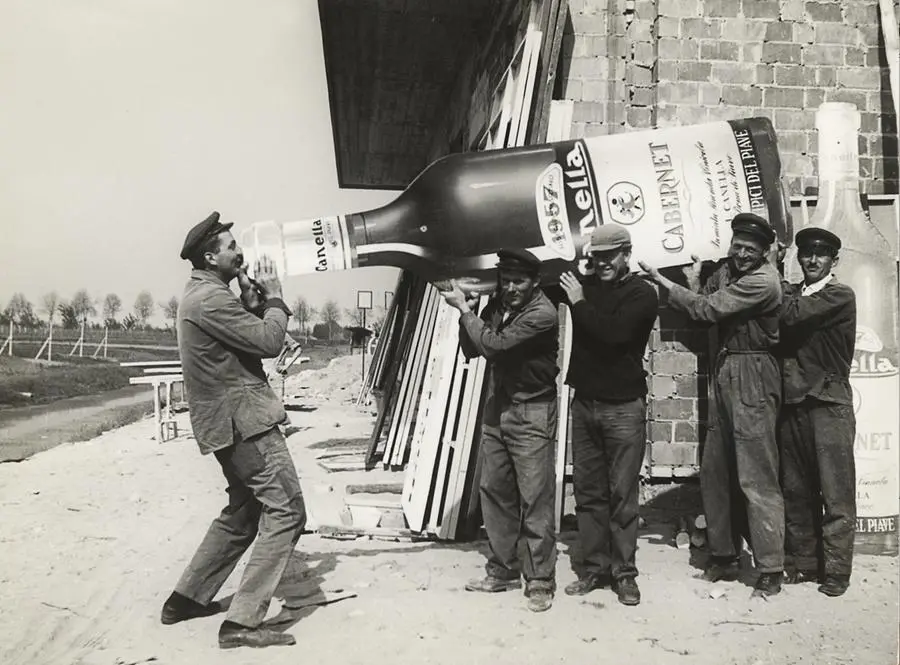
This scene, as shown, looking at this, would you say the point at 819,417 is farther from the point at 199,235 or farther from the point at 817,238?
the point at 199,235

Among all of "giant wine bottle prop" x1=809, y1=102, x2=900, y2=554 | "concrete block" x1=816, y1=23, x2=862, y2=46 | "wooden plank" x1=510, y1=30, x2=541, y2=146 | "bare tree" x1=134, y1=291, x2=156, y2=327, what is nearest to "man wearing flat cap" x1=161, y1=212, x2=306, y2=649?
"wooden plank" x1=510, y1=30, x2=541, y2=146

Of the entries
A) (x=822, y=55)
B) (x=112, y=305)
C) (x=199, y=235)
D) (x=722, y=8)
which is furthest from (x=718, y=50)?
(x=112, y=305)

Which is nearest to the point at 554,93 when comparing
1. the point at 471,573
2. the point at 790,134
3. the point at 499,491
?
the point at 790,134

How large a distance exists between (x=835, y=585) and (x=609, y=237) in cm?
190

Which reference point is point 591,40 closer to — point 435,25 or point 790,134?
point 790,134

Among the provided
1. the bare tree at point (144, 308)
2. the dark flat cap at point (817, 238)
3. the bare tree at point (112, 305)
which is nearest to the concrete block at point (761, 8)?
the dark flat cap at point (817, 238)

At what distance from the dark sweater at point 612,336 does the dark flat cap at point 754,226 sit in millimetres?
442

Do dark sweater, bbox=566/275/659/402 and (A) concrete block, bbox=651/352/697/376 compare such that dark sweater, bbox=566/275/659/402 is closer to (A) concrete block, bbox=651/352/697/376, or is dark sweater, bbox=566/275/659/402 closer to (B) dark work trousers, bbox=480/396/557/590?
(B) dark work trousers, bbox=480/396/557/590

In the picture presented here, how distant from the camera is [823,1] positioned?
4.66 meters

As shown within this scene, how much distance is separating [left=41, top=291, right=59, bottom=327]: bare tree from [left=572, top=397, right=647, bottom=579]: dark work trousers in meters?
2.53

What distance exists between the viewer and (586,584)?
10.9 feet

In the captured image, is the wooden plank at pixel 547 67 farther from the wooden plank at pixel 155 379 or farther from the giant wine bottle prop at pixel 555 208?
the wooden plank at pixel 155 379

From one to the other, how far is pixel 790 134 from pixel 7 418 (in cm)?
465

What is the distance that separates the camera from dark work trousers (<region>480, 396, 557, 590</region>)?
10.5ft
